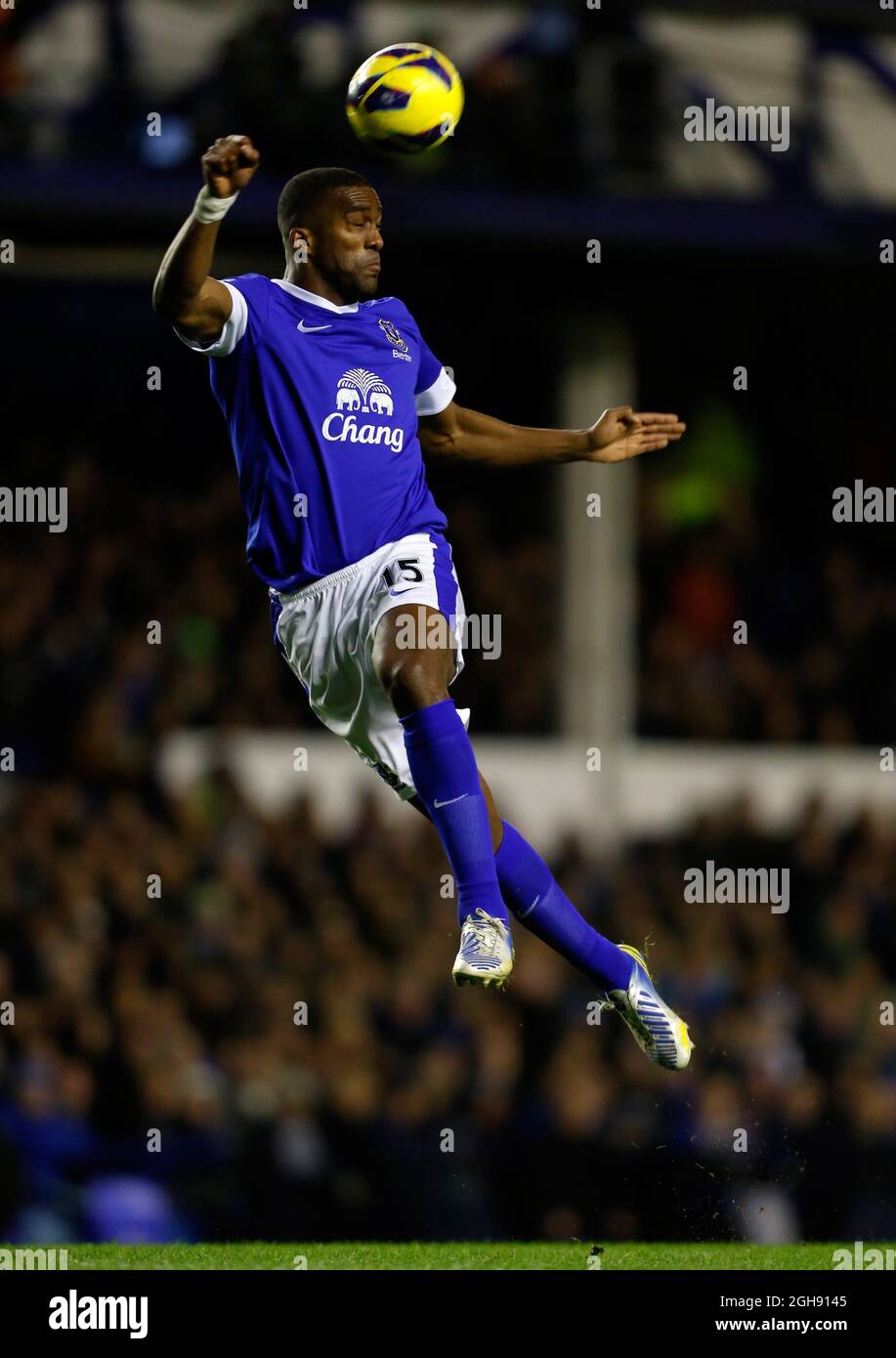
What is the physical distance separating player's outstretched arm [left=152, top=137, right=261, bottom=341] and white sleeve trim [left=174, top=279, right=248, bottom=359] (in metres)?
0.02

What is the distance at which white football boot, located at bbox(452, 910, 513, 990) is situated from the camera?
24.2ft

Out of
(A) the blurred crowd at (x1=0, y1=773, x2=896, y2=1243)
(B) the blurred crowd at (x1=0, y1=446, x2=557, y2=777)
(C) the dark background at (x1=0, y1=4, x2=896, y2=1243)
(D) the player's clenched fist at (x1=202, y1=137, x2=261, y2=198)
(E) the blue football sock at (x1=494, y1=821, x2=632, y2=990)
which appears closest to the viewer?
(D) the player's clenched fist at (x1=202, y1=137, x2=261, y2=198)

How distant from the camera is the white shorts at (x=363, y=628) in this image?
26.1 feet

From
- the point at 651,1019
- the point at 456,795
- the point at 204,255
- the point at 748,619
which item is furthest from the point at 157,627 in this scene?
the point at 204,255

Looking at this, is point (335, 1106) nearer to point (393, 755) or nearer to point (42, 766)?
point (42, 766)

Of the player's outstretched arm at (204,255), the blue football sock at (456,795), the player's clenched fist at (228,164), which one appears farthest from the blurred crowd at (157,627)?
the player's clenched fist at (228,164)

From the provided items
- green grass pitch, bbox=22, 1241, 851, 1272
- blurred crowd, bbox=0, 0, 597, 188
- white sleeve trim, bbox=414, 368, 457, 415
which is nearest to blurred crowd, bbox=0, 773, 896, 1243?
green grass pitch, bbox=22, 1241, 851, 1272

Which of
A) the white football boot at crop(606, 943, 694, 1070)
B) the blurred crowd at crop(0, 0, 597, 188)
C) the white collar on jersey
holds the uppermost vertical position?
the blurred crowd at crop(0, 0, 597, 188)

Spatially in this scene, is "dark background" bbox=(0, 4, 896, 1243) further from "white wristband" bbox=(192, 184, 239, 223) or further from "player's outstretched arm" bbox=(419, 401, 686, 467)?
"white wristband" bbox=(192, 184, 239, 223)

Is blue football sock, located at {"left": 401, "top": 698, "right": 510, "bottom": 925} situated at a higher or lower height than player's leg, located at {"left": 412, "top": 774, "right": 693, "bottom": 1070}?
higher

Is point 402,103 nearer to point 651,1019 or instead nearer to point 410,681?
point 410,681

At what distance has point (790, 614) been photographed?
62.6 feet

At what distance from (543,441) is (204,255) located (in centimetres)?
196

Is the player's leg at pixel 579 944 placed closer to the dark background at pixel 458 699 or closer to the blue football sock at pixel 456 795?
the blue football sock at pixel 456 795
